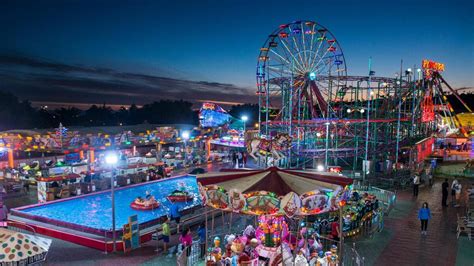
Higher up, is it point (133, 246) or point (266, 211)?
point (266, 211)

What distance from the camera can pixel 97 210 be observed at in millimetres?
15094

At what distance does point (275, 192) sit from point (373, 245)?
592 centimetres

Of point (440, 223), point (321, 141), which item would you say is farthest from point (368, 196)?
point (321, 141)

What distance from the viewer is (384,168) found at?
22.3m

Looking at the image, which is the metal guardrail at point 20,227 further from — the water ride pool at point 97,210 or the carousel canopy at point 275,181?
the carousel canopy at point 275,181

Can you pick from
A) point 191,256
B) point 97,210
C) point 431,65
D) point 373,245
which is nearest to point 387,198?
point 373,245

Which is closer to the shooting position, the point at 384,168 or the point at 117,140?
the point at 384,168

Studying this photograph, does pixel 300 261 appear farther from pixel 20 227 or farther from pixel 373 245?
pixel 20 227

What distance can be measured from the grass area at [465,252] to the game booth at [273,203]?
13.4 ft

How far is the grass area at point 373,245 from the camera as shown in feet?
32.0

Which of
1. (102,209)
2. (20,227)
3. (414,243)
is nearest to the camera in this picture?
(414,243)

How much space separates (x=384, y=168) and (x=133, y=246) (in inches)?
654

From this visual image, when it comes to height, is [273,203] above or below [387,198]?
above

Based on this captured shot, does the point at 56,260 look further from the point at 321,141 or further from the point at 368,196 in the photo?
the point at 321,141
